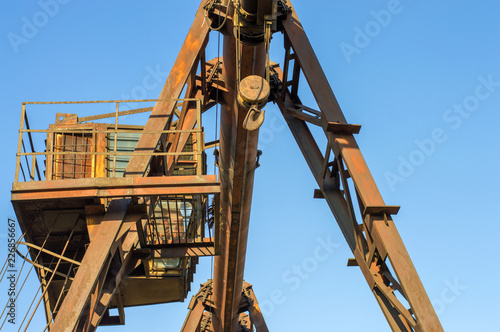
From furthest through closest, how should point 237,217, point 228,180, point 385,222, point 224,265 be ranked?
point 224,265 < point 237,217 < point 228,180 < point 385,222

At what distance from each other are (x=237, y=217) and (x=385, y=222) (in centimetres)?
362

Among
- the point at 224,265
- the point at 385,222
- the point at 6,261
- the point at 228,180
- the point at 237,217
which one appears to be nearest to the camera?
the point at 385,222

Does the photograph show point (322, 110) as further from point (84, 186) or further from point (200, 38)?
point (84, 186)

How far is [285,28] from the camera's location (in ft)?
34.3

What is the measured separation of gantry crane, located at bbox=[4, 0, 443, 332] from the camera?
8.66 m

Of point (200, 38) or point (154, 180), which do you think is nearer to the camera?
point (154, 180)

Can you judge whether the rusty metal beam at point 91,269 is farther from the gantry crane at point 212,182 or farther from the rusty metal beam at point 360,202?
the rusty metal beam at point 360,202

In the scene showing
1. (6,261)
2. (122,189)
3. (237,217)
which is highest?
(237,217)

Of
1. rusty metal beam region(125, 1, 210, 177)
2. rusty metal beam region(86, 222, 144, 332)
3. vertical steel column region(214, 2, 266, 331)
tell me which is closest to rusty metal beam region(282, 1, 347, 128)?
vertical steel column region(214, 2, 266, 331)

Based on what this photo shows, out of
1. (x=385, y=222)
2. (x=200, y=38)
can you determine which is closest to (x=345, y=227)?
(x=385, y=222)

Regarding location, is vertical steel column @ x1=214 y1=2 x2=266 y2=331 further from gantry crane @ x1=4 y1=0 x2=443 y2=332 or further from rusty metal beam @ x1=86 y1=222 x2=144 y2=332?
rusty metal beam @ x1=86 y1=222 x2=144 y2=332

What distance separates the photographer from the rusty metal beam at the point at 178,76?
10.1 m

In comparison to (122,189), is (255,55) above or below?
above

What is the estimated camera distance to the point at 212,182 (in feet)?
30.2
